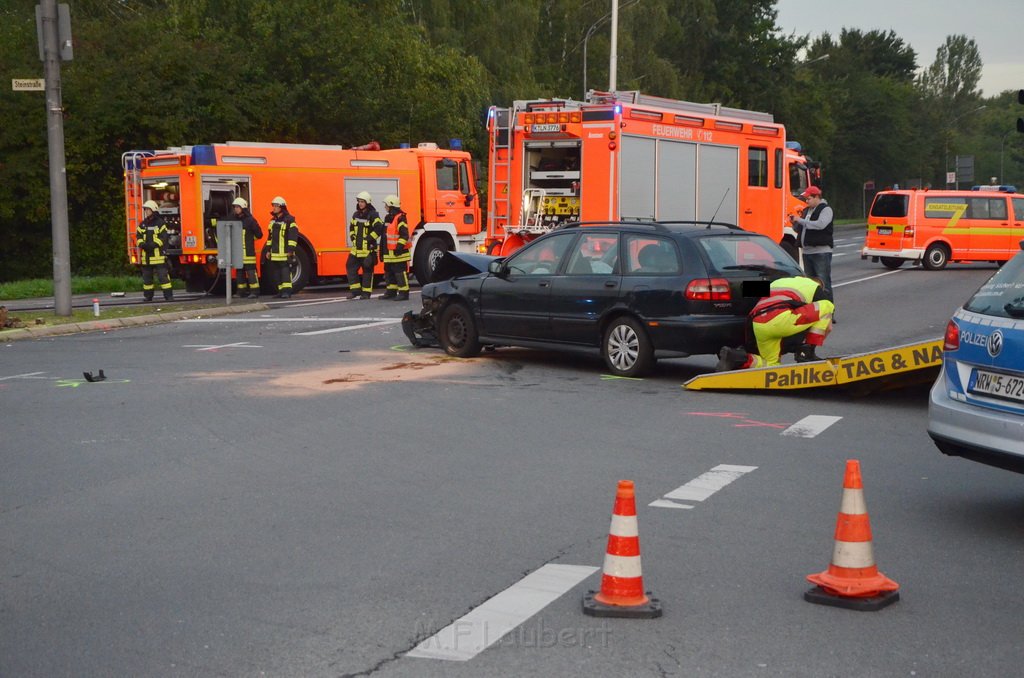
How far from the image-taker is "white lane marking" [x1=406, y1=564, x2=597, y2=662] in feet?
16.2

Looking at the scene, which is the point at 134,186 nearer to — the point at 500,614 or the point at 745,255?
the point at 745,255

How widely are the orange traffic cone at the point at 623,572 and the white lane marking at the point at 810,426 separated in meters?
4.60

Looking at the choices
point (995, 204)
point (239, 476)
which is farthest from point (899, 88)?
point (239, 476)

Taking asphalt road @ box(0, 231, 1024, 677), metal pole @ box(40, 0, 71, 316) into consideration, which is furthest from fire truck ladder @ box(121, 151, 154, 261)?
asphalt road @ box(0, 231, 1024, 677)

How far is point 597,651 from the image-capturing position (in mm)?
4934

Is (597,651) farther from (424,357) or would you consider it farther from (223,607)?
(424,357)

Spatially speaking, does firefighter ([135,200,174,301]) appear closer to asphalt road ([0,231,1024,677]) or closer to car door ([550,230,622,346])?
asphalt road ([0,231,1024,677])

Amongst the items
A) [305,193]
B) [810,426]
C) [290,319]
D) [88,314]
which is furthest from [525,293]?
[305,193]

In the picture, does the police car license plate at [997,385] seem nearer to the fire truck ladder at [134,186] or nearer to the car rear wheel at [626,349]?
the car rear wheel at [626,349]

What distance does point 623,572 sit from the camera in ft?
17.5

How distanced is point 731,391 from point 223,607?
23.8 ft

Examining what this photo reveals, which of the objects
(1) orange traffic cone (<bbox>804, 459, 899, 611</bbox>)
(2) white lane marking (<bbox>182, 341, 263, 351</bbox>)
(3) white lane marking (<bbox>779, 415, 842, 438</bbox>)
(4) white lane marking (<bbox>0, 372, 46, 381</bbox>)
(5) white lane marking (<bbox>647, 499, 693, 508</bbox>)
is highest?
(1) orange traffic cone (<bbox>804, 459, 899, 611</bbox>)

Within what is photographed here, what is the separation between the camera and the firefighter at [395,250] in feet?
72.9

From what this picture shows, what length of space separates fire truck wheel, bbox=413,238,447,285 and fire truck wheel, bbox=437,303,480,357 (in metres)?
A: 12.2
